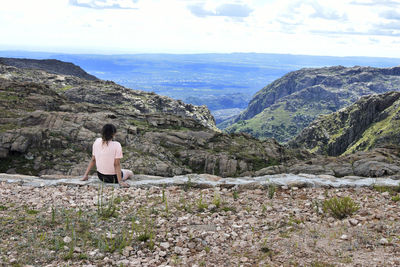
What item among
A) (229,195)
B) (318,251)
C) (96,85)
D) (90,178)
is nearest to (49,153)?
(90,178)

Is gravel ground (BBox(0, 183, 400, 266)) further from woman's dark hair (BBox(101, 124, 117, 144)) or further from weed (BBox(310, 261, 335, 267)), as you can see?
woman's dark hair (BBox(101, 124, 117, 144))

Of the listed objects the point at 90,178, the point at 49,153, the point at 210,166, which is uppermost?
the point at 90,178

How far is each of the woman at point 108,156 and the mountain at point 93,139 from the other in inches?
747

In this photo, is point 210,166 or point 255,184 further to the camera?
point 210,166

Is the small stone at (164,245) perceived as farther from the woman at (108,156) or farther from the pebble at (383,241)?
the pebble at (383,241)

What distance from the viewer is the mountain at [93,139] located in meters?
32.6

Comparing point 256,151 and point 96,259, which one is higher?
point 96,259

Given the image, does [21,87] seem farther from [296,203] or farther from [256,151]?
[296,203]

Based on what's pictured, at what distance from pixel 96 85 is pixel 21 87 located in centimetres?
8698

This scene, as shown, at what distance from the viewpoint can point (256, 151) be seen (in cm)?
5147

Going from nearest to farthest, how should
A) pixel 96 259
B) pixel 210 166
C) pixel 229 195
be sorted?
pixel 96 259
pixel 229 195
pixel 210 166

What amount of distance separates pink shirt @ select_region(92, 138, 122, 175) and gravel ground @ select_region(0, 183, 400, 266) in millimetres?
1075

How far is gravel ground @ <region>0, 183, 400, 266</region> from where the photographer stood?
820cm

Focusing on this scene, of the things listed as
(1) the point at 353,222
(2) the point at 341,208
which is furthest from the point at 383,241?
(2) the point at 341,208
